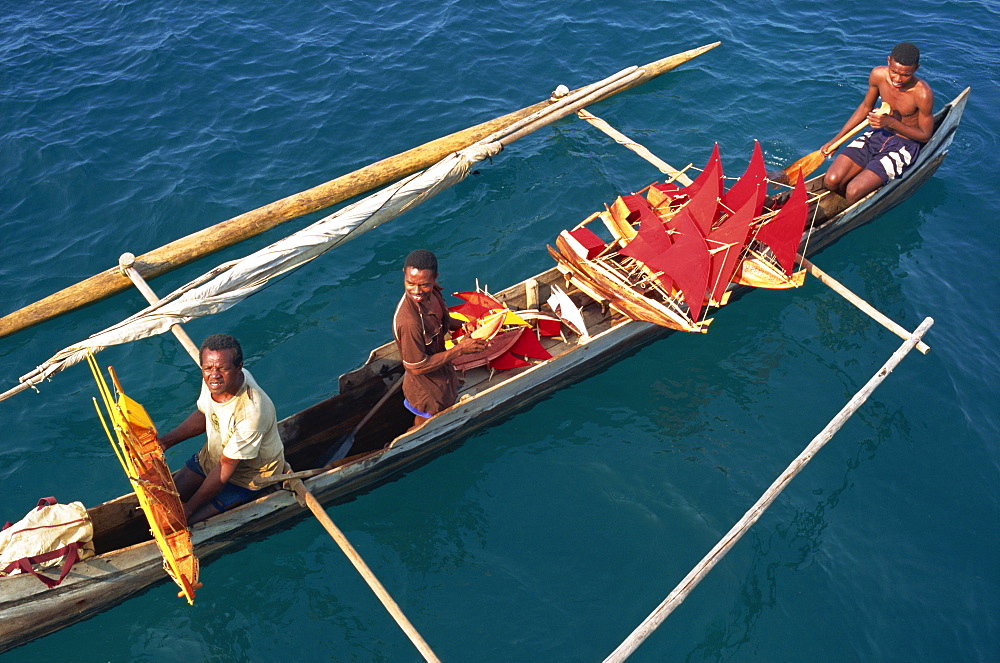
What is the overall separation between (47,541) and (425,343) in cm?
397

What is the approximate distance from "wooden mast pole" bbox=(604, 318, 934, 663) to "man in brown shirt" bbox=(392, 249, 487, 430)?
3.18 m

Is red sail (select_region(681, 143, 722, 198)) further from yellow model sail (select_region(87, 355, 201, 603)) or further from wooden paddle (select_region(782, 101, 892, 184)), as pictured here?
yellow model sail (select_region(87, 355, 201, 603))

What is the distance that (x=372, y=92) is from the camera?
14.9 metres

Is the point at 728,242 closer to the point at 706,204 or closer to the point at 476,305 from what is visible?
the point at 706,204

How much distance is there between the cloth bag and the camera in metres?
6.94

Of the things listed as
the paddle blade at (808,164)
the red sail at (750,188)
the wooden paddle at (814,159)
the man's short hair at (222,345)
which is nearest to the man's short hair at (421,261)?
the man's short hair at (222,345)

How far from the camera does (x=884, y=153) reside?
38.4ft

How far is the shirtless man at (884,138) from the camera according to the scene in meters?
11.3

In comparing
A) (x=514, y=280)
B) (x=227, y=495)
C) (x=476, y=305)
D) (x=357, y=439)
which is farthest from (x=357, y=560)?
(x=514, y=280)

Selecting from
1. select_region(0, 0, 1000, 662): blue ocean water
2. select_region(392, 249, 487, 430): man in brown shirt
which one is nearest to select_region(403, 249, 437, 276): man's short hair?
select_region(392, 249, 487, 430): man in brown shirt

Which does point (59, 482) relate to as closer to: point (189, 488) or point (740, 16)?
point (189, 488)

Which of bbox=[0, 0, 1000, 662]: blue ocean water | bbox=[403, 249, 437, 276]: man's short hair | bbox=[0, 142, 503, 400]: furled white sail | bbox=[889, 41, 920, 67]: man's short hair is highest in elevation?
bbox=[889, 41, 920, 67]: man's short hair

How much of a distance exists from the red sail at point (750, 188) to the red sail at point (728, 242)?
26 cm

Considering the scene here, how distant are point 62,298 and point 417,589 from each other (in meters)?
6.67
